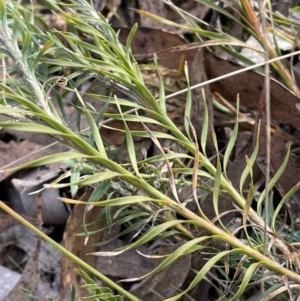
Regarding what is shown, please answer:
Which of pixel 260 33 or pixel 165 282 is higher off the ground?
pixel 260 33

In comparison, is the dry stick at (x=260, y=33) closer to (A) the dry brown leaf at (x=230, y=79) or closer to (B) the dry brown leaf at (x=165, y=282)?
(A) the dry brown leaf at (x=230, y=79)

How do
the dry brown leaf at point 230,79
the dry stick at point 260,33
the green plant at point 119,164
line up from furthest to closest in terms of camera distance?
the dry brown leaf at point 230,79
the dry stick at point 260,33
the green plant at point 119,164

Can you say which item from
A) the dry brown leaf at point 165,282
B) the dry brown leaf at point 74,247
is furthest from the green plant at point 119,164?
the dry brown leaf at point 74,247

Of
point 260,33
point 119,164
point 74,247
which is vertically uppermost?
point 260,33

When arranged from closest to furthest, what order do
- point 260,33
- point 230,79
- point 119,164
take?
1. point 119,164
2. point 260,33
3. point 230,79

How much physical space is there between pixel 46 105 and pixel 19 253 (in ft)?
2.15

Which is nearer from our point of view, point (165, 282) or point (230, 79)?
point (165, 282)

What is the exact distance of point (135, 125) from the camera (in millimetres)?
1348

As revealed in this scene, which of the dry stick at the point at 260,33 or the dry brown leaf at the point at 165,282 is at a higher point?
the dry stick at the point at 260,33

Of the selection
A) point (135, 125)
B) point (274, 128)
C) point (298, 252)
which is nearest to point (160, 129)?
point (135, 125)

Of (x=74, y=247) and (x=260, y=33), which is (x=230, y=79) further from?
(x=74, y=247)

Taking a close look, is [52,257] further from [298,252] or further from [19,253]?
[298,252]

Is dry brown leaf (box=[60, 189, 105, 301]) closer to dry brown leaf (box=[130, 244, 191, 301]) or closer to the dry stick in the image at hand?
dry brown leaf (box=[130, 244, 191, 301])

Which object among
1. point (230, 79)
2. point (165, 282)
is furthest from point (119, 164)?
point (230, 79)
